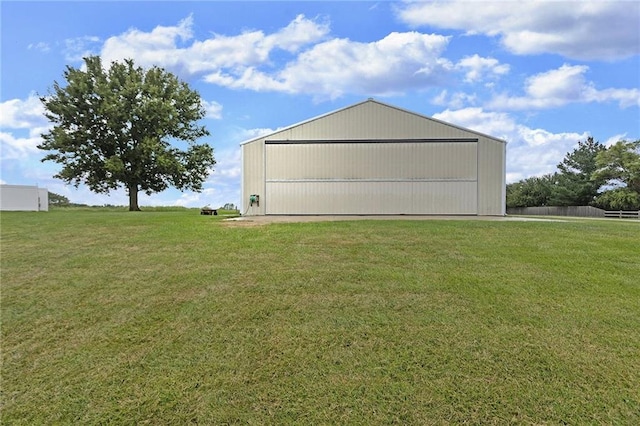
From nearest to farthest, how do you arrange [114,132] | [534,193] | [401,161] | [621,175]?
[401,161] < [114,132] < [621,175] < [534,193]

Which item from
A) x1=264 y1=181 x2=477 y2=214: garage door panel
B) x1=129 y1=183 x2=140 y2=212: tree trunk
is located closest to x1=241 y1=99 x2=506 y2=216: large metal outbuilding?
x1=264 y1=181 x2=477 y2=214: garage door panel

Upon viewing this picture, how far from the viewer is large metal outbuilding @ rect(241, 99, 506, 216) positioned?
53.2ft

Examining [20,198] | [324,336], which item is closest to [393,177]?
[324,336]

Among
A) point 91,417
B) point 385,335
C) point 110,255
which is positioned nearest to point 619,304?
point 385,335

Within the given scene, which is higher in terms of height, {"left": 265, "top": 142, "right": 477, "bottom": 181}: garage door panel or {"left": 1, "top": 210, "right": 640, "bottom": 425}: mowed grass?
{"left": 265, "top": 142, "right": 477, "bottom": 181}: garage door panel

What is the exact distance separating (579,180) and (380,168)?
34869mm

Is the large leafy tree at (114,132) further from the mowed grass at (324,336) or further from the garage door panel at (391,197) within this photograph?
the mowed grass at (324,336)

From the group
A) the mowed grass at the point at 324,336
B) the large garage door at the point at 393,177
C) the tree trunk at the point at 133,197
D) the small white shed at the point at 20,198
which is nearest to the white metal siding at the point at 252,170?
the large garage door at the point at 393,177

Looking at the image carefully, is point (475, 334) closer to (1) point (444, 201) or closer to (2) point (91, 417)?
(2) point (91, 417)

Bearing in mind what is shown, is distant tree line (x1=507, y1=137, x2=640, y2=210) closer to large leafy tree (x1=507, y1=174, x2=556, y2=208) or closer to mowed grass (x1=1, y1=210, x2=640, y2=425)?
large leafy tree (x1=507, y1=174, x2=556, y2=208)

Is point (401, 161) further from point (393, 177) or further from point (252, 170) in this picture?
point (252, 170)

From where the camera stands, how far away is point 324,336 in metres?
4.29

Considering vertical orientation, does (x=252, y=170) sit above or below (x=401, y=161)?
below

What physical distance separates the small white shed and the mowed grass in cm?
2299
